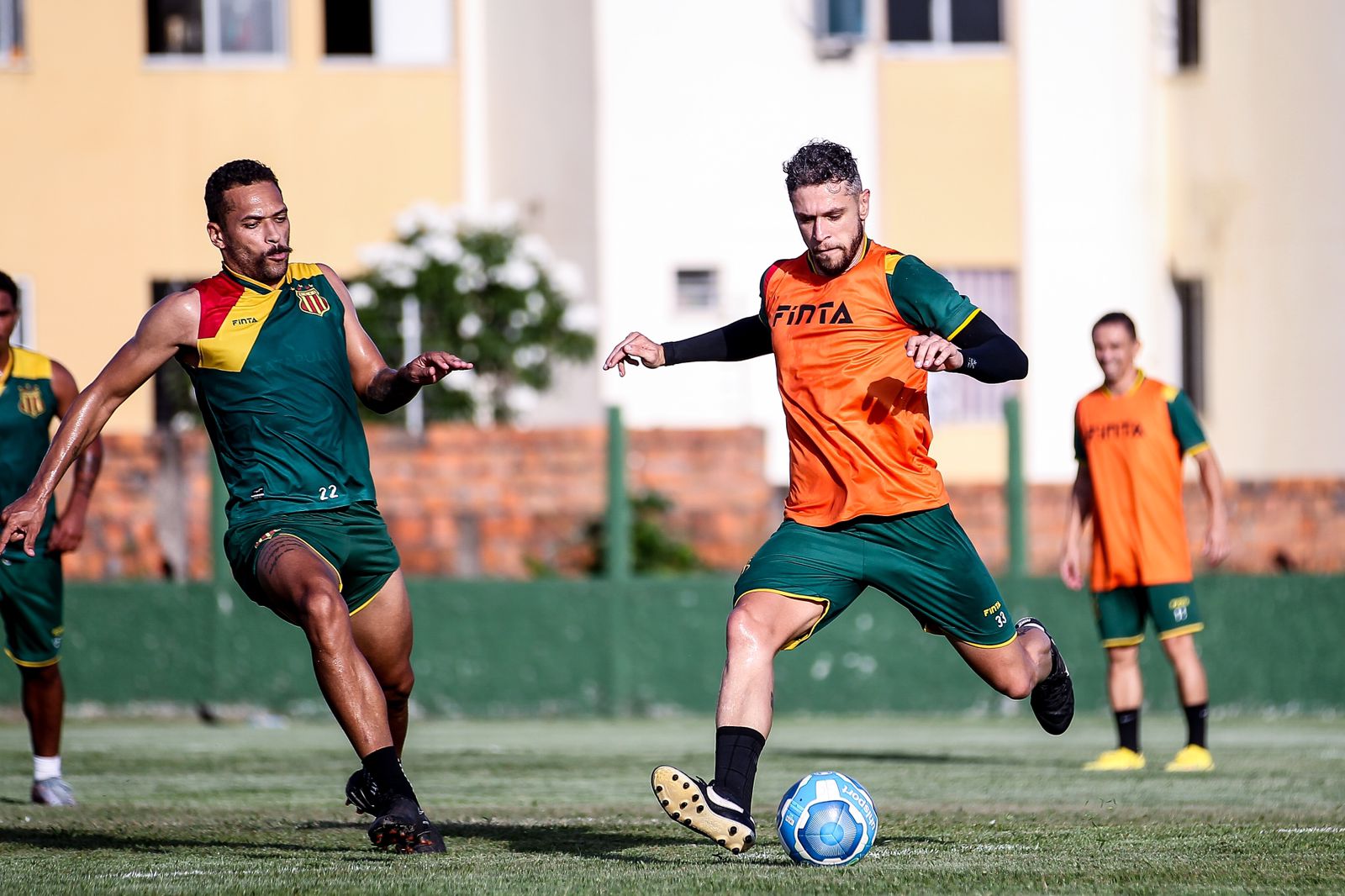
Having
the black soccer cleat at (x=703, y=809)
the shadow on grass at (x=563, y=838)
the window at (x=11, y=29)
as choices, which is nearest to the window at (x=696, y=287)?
the window at (x=11, y=29)

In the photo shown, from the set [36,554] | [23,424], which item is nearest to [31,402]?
[23,424]

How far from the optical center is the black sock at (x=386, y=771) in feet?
21.4

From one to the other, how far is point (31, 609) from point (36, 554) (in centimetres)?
25

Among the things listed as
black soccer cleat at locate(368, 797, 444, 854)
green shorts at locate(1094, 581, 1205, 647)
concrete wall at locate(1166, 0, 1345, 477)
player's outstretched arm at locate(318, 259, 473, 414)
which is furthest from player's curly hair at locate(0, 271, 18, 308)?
concrete wall at locate(1166, 0, 1345, 477)

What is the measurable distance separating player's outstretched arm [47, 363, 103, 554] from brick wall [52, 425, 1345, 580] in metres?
6.57

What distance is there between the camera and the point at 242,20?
21312mm

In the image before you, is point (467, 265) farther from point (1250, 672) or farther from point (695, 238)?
point (1250, 672)

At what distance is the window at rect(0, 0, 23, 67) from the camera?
21047 mm

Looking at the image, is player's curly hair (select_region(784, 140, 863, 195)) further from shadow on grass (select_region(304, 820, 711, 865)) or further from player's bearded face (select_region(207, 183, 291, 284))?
shadow on grass (select_region(304, 820, 711, 865))

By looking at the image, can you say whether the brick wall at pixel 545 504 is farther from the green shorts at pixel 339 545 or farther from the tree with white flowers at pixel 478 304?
the green shorts at pixel 339 545

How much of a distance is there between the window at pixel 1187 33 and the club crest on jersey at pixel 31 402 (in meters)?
14.8

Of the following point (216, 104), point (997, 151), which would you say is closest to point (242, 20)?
point (216, 104)

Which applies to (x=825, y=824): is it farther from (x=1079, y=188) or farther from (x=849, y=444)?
(x=1079, y=188)

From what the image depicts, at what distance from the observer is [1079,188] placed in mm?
20688
